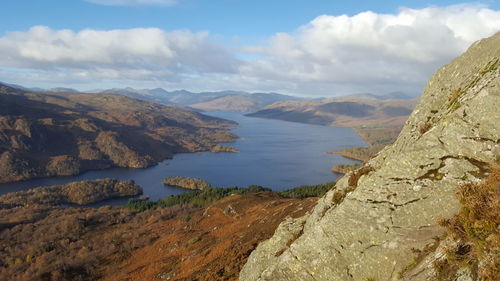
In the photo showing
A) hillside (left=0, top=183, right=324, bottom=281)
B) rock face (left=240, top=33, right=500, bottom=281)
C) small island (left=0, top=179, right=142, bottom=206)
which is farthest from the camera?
small island (left=0, top=179, right=142, bottom=206)

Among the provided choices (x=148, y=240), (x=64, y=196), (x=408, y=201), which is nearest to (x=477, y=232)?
(x=408, y=201)

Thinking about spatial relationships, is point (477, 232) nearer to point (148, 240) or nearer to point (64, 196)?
point (148, 240)

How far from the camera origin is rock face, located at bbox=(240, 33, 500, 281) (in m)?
14.1

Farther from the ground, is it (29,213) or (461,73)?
(461,73)

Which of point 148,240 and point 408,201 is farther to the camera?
point 148,240

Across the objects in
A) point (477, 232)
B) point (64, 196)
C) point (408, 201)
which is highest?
point (408, 201)

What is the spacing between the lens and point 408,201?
48.8 feet

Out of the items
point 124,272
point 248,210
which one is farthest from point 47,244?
point 248,210

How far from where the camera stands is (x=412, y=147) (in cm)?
1645

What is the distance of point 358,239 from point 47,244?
321ft

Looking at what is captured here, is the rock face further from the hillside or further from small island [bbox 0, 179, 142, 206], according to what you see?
small island [bbox 0, 179, 142, 206]

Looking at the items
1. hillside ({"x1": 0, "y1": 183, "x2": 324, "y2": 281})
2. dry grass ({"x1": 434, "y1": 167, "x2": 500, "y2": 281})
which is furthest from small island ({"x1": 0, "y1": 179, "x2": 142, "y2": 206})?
dry grass ({"x1": 434, "y1": 167, "x2": 500, "y2": 281})

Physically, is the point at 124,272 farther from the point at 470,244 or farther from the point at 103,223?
the point at 103,223

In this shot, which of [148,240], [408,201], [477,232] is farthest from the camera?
[148,240]
